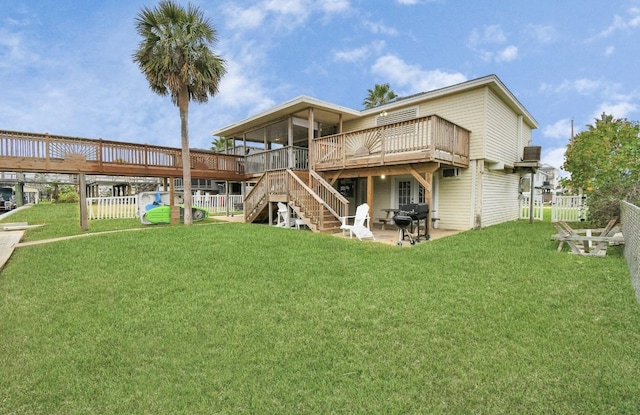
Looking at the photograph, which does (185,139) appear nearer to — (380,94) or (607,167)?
(607,167)

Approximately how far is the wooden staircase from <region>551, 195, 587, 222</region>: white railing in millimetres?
10214

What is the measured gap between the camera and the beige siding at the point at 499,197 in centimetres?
1158

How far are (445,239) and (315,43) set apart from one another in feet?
99.0

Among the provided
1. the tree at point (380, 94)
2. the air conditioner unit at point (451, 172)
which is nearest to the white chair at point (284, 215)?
the air conditioner unit at point (451, 172)

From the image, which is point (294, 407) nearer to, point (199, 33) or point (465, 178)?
point (465, 178)

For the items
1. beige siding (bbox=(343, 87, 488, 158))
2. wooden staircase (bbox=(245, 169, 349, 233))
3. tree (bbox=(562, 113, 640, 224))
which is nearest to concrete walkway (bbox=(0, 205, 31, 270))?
wooden staircase (bbox=(245, 169, 349, 233))

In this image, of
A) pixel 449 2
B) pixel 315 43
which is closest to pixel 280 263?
pixel 449 2

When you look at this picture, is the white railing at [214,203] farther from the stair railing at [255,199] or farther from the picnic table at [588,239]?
the picnic table at [588,239]

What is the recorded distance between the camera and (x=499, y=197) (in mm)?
12836

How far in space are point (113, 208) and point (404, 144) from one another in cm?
1421

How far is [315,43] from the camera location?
32.2 meters

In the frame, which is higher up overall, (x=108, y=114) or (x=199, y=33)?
(x=108, y=114)

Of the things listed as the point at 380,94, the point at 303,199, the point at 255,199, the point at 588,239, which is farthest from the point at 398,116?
the point at 380,94

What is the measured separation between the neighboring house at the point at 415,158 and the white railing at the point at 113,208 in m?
7.36
